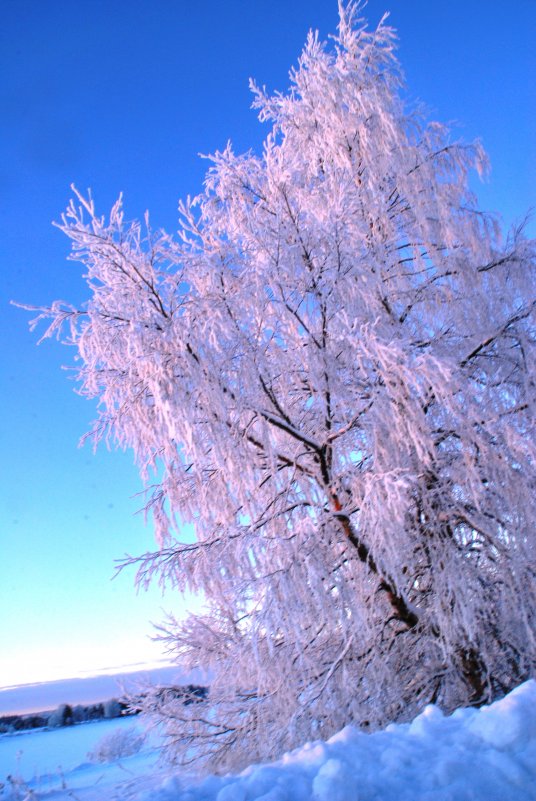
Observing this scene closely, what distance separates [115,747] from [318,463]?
33.8 ft

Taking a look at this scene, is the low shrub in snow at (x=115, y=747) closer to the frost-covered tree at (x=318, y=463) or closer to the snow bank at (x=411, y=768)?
the frost-covered tree at (x=318, y=463)

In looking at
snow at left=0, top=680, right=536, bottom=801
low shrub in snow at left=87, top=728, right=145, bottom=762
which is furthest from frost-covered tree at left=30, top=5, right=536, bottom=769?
low shrub in snow at left=87, top=728, right=145, bottom=762

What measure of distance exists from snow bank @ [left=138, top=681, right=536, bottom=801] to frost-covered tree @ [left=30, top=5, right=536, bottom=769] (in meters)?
1.39

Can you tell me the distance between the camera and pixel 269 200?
4957 mm

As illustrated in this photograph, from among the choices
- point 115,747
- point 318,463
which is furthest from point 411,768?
point 115,747

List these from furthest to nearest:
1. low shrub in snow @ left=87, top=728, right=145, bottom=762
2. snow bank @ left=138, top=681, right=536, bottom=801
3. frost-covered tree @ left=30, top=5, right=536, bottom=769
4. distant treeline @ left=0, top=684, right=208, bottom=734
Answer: distant treeline @ left=0, top=684, right=208, bottom=734 < low shrub in snow @ left=87, top=728, right=145, bottom=762 < frost-covered tree @ left=30, top=5, right=536, bottom=769 < snow bank @ left=138, top=681, right=536, bottom=801

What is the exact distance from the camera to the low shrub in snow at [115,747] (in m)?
10.6

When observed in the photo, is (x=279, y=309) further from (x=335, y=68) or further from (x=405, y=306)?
(x=335, y=68)

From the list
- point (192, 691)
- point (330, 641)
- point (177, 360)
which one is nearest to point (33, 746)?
point (192, 691)

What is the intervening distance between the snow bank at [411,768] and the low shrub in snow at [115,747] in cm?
1067

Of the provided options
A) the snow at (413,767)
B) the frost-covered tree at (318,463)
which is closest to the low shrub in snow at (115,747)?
the frost-covered tree at (318,463)

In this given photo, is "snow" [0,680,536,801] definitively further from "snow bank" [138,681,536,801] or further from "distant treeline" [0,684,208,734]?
"distant treeline" [0,684,208,734]

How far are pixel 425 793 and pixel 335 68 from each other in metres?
6.48

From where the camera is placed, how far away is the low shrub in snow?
10.6 m
